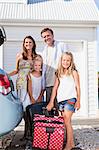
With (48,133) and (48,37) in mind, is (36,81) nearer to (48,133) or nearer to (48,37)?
(48,37)

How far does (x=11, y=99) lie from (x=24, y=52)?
1.27 metres

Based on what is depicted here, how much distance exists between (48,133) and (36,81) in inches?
35.9

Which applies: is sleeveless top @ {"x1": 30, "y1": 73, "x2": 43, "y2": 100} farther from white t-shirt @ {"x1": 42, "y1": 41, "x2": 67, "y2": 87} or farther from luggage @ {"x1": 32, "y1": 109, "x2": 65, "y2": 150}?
luggage @ {"x1": 32, "y1": 109, "x2": 65, "y2": 150}

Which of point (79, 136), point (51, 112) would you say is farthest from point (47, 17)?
point (51, 112)

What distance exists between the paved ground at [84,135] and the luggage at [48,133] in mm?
386

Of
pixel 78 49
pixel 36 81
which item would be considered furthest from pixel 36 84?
pixel 78 49

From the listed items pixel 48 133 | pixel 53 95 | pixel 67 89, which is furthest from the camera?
pixel 53 95

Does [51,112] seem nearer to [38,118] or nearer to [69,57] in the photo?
[38,118]

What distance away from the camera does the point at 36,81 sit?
5855 mm

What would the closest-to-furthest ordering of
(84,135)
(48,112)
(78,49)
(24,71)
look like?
(48,112)
(24,71)
(84,135)
(78,49)

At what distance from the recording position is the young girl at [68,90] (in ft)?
18.0

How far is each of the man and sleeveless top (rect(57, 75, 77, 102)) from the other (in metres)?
0.35

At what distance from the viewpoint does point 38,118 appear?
5516 mm

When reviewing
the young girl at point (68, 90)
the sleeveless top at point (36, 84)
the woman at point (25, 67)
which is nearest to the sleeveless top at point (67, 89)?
the young girl at point (68, 90)
